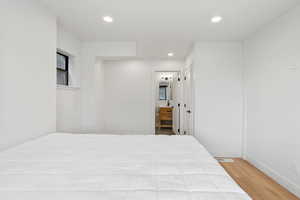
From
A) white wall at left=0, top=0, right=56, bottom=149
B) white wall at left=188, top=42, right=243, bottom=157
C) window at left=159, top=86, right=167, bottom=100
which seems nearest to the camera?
white wall at left=0, top=0, right=56, bottom=149

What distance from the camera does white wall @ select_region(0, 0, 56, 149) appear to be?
1.38 metres

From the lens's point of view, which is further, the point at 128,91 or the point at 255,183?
the point at 128,91

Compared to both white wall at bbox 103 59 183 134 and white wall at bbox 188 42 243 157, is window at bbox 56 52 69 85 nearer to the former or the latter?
white wall at bbox 103 59 183 134

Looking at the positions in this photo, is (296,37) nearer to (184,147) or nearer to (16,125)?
(184,147)

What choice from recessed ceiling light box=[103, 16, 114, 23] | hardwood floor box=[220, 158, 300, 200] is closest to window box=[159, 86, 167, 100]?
hardwood floor box=[220, 158, 300, 200]

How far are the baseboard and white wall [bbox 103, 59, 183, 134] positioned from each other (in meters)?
2.54

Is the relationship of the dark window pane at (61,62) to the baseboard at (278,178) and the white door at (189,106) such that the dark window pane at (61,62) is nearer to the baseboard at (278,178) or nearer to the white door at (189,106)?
the white door at (189,106)

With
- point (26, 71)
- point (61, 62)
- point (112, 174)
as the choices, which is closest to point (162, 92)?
Result: point (61, 62)

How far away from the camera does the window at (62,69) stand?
2.63 m

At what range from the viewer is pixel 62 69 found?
2.77 m

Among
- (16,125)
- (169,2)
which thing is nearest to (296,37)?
(169,2)

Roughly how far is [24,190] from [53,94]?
5.10 ft

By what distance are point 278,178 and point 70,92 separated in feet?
11.6

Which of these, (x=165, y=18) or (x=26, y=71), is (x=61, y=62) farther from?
(x=165, y=18)
